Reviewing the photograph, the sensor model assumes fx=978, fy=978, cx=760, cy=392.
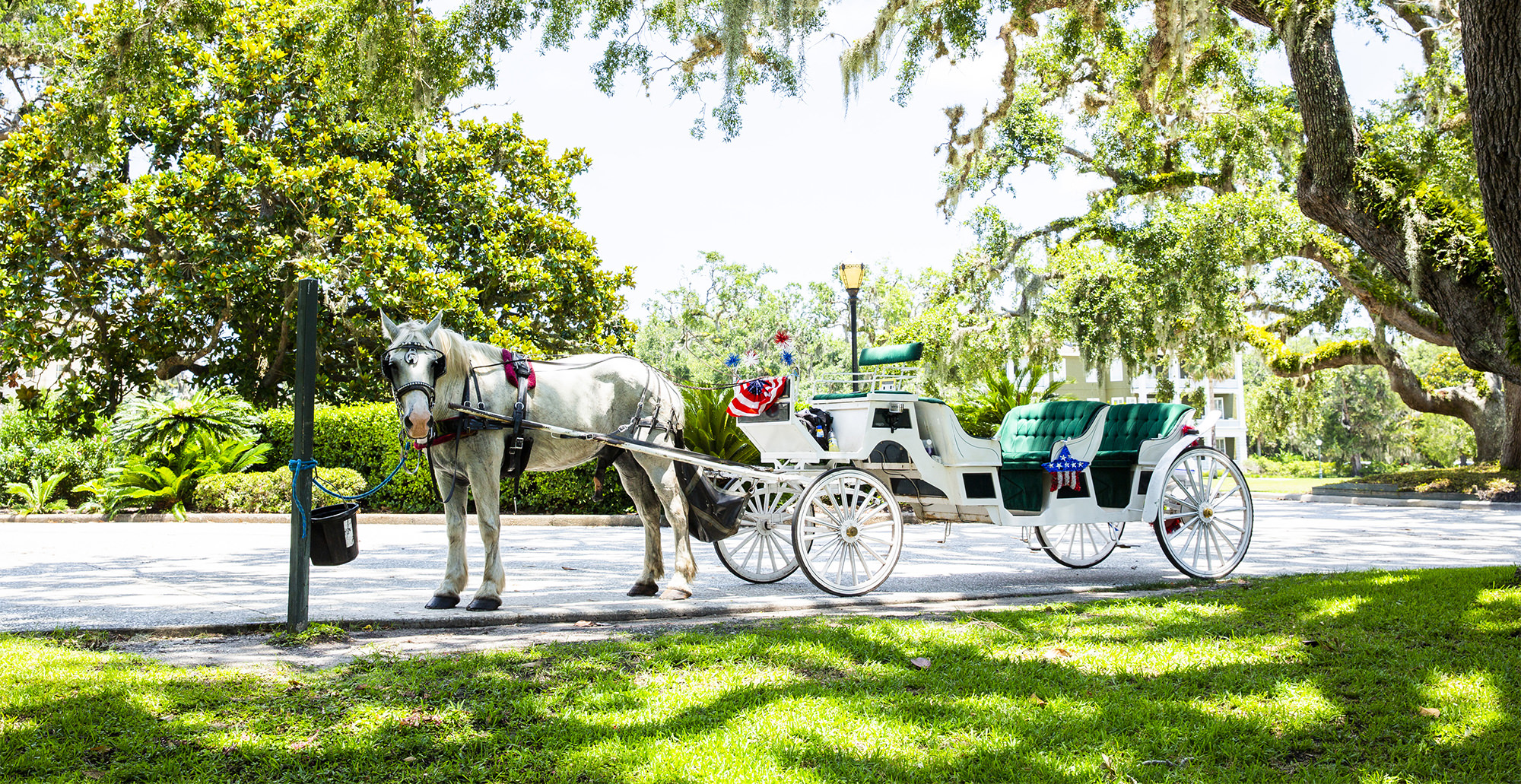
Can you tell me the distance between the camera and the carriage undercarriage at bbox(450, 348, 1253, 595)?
6.84 metres

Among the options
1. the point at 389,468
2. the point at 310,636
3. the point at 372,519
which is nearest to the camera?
the point at 310,636

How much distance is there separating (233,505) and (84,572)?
234 inches

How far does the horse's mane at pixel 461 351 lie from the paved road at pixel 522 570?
1.52 m

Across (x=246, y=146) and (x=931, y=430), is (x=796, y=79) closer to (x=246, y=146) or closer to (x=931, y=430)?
(x=931, y=430)

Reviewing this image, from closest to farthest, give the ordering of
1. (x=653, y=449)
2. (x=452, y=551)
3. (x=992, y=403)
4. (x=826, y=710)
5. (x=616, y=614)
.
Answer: (x=826, y=710)
(x=616, y=614)
(x=452, y=551)
(x=653, y=449)
(x=992, y=403)

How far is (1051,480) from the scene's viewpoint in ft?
25.0

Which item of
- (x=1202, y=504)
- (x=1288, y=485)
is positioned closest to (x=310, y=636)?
(x=1202, y=504)

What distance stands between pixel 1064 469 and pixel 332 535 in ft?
16.9

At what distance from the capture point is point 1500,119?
5383 mm

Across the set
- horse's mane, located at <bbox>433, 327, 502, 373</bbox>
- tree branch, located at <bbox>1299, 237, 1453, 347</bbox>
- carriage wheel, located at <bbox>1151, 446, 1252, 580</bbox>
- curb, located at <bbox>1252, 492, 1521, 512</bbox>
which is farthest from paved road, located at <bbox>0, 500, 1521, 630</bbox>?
curb, located at <bbox>1252, 492, 1521, 512</bbox>

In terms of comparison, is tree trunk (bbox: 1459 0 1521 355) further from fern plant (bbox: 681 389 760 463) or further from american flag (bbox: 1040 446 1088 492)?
fern plant (bbox: 681 389 760 463)

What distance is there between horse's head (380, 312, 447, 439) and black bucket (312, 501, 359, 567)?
59 cm

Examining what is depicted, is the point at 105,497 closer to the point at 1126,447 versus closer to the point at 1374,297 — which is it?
the point at 1126,447

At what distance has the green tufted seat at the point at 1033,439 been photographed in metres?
7.53
